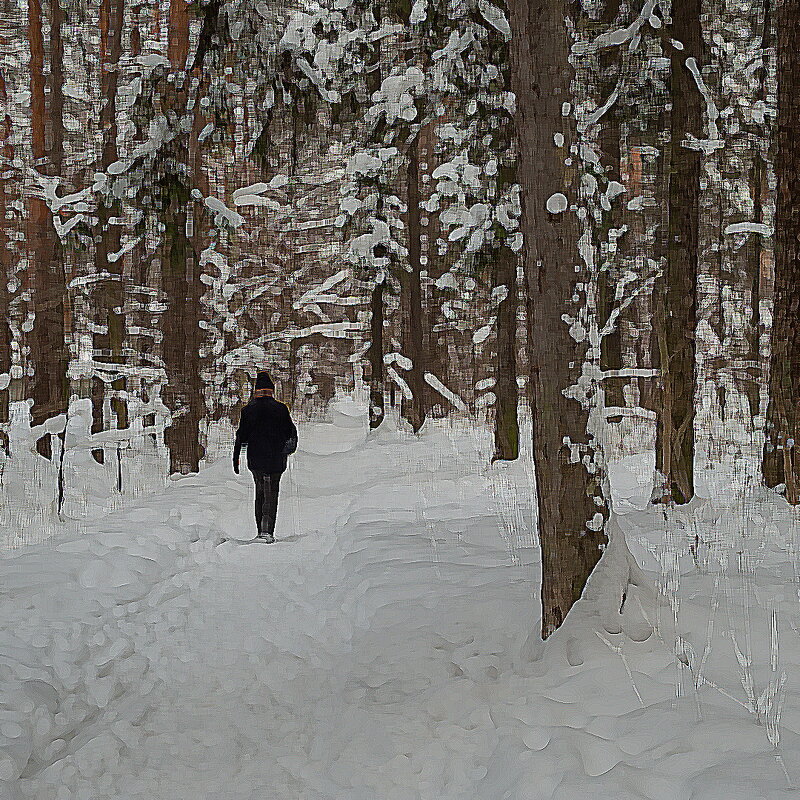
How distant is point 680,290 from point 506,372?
206 inches

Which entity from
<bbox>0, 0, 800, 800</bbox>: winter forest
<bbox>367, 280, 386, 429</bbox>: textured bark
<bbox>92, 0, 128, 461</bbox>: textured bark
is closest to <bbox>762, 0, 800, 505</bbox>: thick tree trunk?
<bbox>0, 0, 800, 800</bbox>: winter forest

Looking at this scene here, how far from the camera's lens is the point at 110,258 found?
14.1 meters

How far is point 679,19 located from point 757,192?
565 cm

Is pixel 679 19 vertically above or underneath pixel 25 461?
above

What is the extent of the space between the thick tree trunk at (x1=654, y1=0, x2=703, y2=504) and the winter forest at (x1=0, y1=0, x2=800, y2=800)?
40 millimetres

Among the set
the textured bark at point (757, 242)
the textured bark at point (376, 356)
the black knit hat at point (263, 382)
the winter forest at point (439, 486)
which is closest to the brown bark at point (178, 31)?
the winter forest at point (439, 486)

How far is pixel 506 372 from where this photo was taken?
1509cm

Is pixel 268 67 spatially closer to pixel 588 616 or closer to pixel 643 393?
pixel 588 616

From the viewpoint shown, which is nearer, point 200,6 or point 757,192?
point 200,6

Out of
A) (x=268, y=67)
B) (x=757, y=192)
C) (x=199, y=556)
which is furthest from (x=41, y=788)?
(x=757, y=192)

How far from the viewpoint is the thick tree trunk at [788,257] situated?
834cm

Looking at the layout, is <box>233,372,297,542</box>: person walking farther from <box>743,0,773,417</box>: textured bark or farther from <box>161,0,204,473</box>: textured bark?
<box>743,0,773,417</box>: textured bark

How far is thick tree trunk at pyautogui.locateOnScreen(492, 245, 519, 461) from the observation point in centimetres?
1466

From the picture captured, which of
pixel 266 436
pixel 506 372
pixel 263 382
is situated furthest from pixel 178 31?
pixel 266 436
